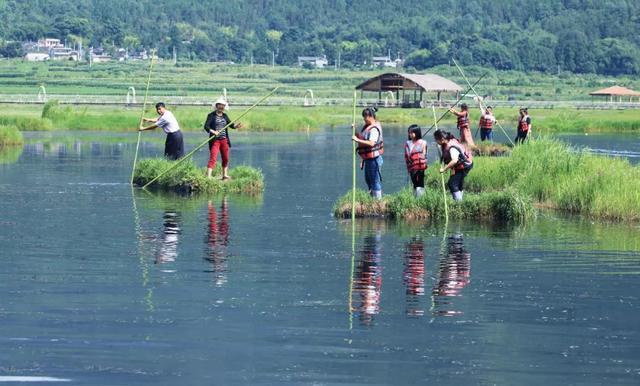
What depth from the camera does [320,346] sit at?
1308 centimetres

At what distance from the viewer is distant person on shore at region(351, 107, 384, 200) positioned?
75.5 feet

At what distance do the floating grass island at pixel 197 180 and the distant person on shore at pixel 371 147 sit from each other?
5.21 metres

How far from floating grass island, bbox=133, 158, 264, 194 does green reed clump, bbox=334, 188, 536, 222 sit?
5202mm

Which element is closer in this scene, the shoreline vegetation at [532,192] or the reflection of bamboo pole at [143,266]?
the reflection of bamboo pole at [143,266]

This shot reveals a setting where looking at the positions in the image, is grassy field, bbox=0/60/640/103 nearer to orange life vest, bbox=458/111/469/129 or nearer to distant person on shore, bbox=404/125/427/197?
orange life vest, bbox=458/111/469/129

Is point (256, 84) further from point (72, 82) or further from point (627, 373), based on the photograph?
point (627, 373)

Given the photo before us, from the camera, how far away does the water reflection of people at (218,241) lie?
682 inches

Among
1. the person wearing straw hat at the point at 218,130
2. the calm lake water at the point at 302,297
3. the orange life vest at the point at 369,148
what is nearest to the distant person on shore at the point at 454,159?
the orange life vest at the point at 369,148

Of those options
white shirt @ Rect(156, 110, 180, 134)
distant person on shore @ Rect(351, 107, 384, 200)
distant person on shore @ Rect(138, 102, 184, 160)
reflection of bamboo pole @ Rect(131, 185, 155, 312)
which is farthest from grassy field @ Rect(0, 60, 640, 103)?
reflection of bamboo pole @ Rect(131, 185, 155, 312)

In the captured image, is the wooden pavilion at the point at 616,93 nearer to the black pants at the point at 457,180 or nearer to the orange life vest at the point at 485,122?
the orange life vest at the point at 485,122

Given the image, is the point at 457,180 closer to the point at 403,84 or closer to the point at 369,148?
the point at 369,148

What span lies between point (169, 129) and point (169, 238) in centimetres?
842

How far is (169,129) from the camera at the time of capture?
28.9m

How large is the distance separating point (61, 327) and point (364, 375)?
3.15 metres
